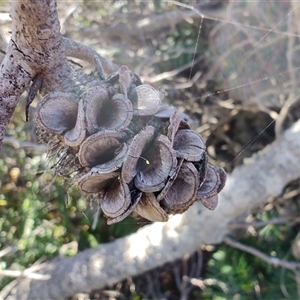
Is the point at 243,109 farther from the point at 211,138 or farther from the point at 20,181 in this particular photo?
the point at 20,181

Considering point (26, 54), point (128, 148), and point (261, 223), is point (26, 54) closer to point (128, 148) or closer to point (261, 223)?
point (128, 148)

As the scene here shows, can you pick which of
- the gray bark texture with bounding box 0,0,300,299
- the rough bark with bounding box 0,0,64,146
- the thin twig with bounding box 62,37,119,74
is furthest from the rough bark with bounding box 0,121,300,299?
the rough bark with bounding box 0,0,64,146

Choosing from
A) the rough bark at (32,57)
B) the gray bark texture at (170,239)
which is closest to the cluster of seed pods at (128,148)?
the rough bark at (32,57)

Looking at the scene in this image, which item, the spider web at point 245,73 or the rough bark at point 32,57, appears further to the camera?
the spider web at point 245,73

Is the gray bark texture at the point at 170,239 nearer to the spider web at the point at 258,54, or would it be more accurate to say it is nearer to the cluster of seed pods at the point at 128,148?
the spider web at the point at 258,54

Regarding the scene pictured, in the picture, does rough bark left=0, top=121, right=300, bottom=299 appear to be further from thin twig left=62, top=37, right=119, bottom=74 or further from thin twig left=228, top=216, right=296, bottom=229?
thin twig left=62, top=37, right=119, bottom=74

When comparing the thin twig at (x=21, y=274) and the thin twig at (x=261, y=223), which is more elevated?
the thin twig at (x=261, y=223)
